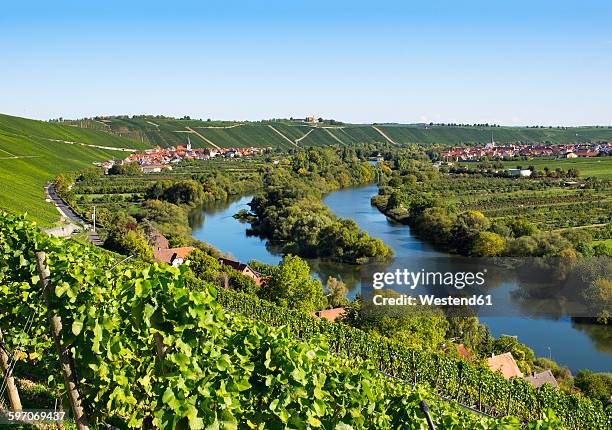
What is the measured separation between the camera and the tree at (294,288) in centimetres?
2156

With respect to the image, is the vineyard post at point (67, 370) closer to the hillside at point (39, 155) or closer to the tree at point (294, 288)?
the tree at point (294, 288)

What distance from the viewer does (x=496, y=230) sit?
3791cm

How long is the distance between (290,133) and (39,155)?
90069 mm

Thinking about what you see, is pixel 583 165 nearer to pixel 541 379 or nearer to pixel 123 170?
pixel 123 170

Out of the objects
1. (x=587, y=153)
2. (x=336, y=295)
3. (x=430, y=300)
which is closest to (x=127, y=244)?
(x=336, y=295)

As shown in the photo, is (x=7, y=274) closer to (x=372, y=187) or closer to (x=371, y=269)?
(x=371, y=269)

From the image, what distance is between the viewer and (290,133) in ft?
500

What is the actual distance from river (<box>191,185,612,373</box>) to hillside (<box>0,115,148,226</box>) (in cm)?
1219

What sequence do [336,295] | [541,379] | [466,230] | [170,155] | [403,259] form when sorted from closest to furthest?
[541,379]
[336,295]
[403,259]
[466,230]
[170,155]

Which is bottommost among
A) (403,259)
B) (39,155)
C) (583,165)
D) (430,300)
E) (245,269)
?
(403,259)

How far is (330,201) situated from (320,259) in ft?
83.1

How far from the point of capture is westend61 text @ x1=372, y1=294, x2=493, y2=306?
770 inches

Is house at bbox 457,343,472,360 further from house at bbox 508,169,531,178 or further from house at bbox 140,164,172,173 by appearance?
house at bbox 140,164,172,173

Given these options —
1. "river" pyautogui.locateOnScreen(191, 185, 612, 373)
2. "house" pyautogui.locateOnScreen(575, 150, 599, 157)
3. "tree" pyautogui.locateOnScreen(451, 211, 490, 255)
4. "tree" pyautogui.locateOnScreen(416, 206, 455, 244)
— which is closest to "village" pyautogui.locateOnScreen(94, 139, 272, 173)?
"river" pyautogui.locateOnScreen(191, 185, 612, 373)
